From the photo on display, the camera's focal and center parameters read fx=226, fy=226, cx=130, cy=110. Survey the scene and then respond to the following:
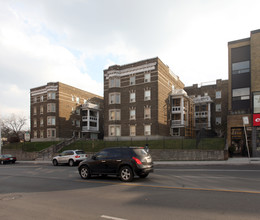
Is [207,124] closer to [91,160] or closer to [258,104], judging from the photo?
[258,104]

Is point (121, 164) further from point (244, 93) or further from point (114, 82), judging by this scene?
point (114, 82)

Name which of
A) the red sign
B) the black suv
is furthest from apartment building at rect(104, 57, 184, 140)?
the black suv

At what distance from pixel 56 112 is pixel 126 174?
4173 centimetres

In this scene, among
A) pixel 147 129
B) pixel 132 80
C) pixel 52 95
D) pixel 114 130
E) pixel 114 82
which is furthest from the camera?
pixel 52 95

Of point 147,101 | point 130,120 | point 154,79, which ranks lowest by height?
point 130,120

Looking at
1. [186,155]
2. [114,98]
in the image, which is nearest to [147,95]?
[114,98]

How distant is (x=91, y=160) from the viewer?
11.8 m

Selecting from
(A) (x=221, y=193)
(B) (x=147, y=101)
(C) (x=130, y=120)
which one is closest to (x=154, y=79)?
(B) (x=147, y=101)

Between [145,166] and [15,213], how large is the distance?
591 cm

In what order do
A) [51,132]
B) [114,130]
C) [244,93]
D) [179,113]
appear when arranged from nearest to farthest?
1. [244,93]
2. [114,130]
3. [179,113]
4. [51,132]

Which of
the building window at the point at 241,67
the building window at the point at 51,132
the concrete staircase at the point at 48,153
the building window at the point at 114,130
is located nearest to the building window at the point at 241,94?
the building window at the point at 241,67

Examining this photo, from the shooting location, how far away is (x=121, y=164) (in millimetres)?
10812

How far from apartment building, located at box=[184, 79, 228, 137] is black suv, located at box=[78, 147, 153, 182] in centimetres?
3787

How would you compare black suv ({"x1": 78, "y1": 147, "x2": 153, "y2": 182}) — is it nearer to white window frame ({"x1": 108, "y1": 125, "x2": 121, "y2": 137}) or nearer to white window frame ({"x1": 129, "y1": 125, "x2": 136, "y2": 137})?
white window frame ({"x1": 129, "y1": 125, "x2": 136, "y2": 137})
